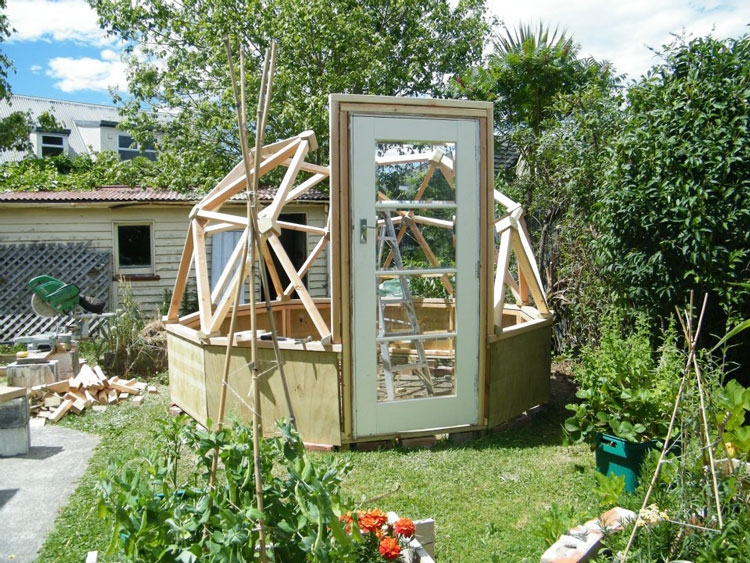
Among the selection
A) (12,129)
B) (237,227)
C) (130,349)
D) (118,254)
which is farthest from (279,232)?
(12,129)

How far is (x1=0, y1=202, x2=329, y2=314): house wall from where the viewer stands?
11.2 meters

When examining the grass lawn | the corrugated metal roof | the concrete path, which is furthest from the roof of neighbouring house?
the corrugated metal roof

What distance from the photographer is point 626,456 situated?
3879 mm

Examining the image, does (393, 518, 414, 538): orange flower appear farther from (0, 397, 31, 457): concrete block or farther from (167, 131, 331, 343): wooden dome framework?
(0, 397, 31, 457): concrete block

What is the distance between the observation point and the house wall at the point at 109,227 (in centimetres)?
1116

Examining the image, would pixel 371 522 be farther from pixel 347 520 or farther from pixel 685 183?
pixel 685 183

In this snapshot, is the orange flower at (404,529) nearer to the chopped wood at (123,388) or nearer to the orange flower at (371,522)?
the orange flower at (371,522)

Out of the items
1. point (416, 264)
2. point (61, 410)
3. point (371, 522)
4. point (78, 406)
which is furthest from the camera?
point (78, 406)

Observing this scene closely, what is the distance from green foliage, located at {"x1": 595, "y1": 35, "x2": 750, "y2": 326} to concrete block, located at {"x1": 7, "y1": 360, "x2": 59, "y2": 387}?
6.24 meters

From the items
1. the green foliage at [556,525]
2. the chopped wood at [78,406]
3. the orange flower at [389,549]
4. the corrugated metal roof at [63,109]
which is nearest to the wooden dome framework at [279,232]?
the chopped wood at [78,406]

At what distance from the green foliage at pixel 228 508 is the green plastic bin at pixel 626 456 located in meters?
2.25

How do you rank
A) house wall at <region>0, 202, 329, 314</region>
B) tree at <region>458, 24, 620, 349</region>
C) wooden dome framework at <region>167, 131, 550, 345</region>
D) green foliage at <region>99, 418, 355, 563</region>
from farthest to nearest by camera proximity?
house wall at <region>0, 202, 329, 314</region> → tree at <region>458, 24, 620, 349</region> → wooden dome framework at <region>167, 131, 550, 345</region> → green foliage at <region>99, 418, 355, 563</region>

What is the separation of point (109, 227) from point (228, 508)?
34.9ft

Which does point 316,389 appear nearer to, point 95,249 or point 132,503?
point 132,503
